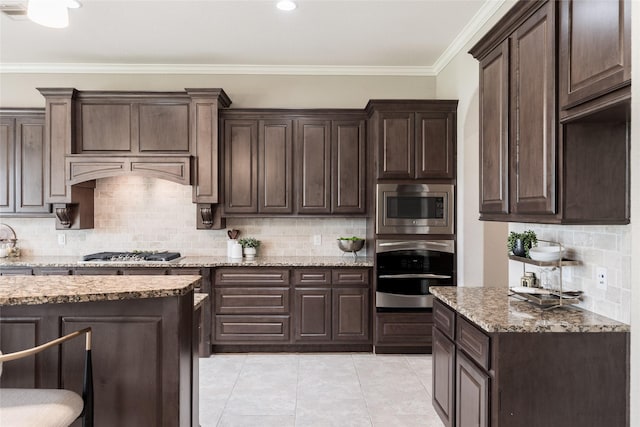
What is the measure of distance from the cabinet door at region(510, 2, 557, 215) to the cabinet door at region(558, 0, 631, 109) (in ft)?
0.28

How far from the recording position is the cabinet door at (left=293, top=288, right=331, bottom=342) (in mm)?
4305

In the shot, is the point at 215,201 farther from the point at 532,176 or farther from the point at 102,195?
the point at 532,176

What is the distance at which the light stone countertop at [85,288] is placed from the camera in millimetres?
1793

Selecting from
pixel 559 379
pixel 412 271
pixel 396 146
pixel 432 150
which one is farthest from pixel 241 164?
pixel 559 379

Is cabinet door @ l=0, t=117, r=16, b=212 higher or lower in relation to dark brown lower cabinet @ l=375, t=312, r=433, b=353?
higher

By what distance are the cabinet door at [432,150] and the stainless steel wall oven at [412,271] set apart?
0.70 metres

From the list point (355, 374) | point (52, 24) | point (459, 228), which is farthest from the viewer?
point (459, 228)

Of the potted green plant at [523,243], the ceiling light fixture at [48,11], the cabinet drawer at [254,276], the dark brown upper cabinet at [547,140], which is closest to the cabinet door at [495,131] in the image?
the dark brown upper cabinet at [547,140]

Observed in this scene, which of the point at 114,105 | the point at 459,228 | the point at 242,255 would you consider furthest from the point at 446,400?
the point at 114,105

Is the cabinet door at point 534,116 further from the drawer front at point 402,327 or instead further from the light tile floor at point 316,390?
the drawer front at point 402,327

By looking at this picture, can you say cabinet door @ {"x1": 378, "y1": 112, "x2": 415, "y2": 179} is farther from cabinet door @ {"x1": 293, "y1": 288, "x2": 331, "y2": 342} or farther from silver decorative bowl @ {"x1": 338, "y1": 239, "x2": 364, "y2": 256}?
cabinet door @ {"x1": 293, "y1": 288, "x2": 331, "y2": 342}

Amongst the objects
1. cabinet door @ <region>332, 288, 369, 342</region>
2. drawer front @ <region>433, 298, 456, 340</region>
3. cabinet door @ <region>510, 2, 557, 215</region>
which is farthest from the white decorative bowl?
cabinet door @ <region>332, 288, 369, 342</region>

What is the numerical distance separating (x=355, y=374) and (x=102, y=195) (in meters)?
3.39

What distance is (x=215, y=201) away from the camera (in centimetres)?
446
